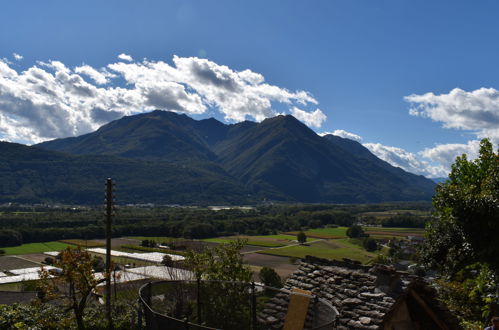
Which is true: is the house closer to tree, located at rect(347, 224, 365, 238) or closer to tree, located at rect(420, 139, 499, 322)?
tree, located at rect(420, 139, 499, 322)

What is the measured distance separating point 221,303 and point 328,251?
92.9m

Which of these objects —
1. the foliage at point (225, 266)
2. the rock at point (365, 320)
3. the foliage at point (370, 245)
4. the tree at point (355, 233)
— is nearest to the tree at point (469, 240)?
the rock at point (365, 320)

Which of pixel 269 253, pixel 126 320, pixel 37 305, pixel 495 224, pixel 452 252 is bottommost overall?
pixel 269 253

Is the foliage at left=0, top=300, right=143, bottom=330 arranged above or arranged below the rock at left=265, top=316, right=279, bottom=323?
below

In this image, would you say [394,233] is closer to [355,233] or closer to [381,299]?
[355,233]

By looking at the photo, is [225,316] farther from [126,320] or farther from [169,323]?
[126,320]

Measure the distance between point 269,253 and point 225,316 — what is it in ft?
300

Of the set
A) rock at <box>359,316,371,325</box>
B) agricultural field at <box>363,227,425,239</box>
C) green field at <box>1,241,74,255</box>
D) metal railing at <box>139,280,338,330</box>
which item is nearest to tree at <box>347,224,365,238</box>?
agricultural field at <box>363,227,425,239</box>

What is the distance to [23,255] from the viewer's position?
91.9 metres

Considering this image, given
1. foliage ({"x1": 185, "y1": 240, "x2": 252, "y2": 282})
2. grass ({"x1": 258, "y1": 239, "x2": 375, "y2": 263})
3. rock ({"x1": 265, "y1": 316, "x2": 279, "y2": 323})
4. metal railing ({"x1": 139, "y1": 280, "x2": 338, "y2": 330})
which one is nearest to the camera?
metal railing ({"x1": 139, "y1": 280, "x2": 338, "y2": 330})

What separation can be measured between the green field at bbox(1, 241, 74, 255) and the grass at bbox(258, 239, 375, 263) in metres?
52.9

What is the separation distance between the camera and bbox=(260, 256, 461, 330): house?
12.5 metres

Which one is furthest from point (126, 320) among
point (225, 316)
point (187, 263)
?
point (187, 263)

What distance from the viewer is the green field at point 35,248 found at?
97.0 m
